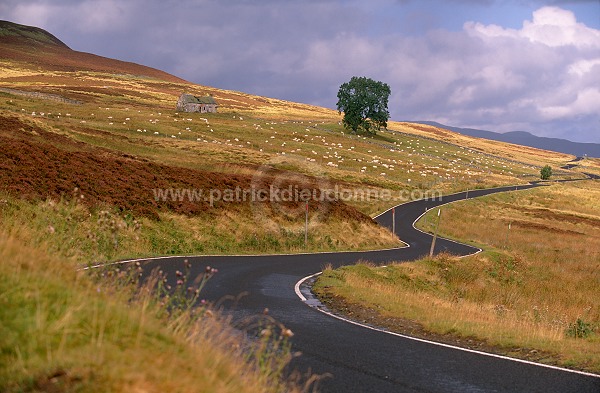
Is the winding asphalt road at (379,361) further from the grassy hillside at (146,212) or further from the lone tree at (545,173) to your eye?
the lone tree at (545,173)

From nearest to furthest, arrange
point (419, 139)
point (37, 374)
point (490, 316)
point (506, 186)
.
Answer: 1. point (37, 374)
2. point (490, 316)
3. point (506, 186)
4. point (419, 139)

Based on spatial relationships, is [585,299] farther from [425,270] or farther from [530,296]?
[425,270]

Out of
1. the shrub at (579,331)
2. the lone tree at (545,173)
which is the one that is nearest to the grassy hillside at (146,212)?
the lone tree at (545,173)

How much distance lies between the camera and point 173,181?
1403 inches

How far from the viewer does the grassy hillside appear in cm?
535

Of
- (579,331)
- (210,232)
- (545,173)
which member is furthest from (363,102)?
(579,331)

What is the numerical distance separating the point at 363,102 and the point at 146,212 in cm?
10712

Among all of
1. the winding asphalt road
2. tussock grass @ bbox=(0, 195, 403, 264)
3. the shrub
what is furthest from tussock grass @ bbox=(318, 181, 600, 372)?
tussock grass @ bbox=(0, 195, 403, 264)

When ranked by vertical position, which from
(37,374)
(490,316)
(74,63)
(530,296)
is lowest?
(530,296)

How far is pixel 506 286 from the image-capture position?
29531 millimetres

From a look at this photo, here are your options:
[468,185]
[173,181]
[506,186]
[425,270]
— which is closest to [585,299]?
[425,270]

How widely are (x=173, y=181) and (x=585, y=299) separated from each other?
73.1 feet

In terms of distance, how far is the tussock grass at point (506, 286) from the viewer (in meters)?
12.4

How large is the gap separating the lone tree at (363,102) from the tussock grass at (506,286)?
63504 mm
